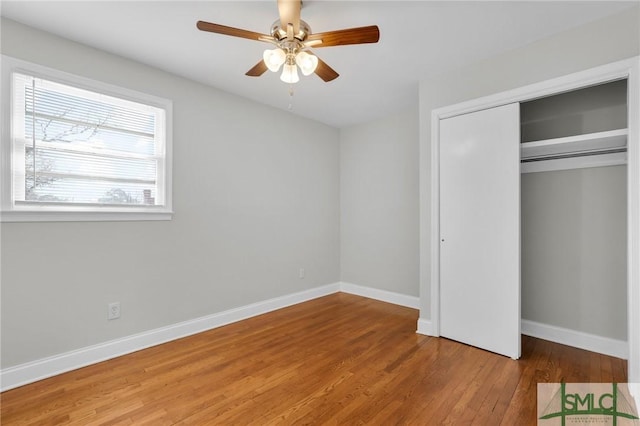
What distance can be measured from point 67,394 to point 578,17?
A: 4.40 meters

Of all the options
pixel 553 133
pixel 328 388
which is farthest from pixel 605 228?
pixel 328 388

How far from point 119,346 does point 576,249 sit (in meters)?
4.13

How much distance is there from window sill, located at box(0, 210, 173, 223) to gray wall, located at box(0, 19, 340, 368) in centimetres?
5

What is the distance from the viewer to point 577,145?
8.15ft

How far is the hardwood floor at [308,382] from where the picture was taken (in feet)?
5.87

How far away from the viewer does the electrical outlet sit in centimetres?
252

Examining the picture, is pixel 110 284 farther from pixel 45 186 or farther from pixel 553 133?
pixel 553 133

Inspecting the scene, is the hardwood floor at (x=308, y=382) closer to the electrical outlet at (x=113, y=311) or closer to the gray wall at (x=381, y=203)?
the electrical outlet at (x=113, y=311)

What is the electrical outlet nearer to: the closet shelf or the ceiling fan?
the ceiling fan

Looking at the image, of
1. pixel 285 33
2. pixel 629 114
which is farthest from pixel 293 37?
pixel 629 114

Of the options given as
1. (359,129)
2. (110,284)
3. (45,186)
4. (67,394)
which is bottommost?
(67,394)

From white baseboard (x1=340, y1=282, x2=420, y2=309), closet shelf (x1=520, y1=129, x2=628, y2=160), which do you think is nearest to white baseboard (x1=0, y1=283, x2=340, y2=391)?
white baseboard (x1=340, y1=282, x2=420, y2=309)

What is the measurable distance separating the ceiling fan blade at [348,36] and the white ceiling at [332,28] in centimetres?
29

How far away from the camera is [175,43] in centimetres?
240
